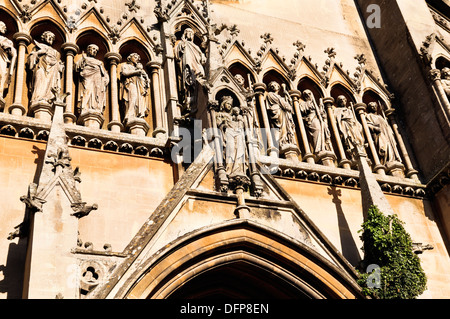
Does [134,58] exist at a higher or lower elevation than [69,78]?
higher

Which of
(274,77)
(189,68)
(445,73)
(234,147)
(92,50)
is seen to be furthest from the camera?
(445,73)

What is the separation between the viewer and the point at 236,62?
14.8 metres

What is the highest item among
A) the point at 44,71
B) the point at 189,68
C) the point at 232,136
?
the point at 189,68

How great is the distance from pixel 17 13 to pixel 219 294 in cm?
672

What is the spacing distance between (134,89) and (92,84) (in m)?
0.86

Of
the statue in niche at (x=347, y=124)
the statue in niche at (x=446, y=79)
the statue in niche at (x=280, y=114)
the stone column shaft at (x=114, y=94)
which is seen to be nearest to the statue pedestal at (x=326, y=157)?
the statue in niche at (x=347, y=124)

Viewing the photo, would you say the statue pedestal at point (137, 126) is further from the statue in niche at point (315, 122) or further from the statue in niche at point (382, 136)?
the statue in niche at point (382, 136)

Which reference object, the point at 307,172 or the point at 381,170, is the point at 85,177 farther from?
the point at 381,170

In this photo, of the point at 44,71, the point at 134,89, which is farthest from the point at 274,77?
the point at 44,71

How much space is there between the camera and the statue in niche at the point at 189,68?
13.0 metres

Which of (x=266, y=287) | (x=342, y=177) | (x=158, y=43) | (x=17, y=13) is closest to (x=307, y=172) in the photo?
(x=342, y=177)

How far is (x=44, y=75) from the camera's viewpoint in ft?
40.1

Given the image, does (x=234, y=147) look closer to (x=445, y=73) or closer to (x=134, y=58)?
(x=134, y=58)

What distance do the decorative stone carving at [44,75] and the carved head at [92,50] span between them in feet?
2.10
